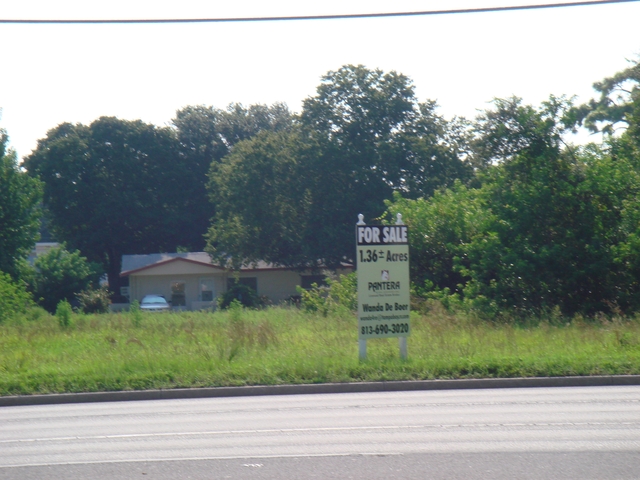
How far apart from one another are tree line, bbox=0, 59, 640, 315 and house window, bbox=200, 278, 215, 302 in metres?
3.43

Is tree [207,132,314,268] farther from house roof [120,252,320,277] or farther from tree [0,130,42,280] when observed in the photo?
tree [0,130,42,280]

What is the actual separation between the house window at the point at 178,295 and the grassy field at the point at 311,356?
111 feet

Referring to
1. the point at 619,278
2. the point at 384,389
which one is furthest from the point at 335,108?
the point at 384,389

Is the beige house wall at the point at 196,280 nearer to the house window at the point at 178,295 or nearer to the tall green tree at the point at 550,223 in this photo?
the house window at the point at 178,295

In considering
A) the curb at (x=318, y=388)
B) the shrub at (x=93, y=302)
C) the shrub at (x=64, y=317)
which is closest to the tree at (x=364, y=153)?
the shrub at (x=93, y=302)

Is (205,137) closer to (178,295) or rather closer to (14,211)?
(178,295)

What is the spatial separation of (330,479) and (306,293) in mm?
25194

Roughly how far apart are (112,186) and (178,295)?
14.8 meters

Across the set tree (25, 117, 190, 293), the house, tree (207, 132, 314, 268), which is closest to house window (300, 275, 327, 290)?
the house

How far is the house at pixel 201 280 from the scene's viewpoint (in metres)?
54.6

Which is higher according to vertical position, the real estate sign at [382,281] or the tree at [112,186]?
the tree at [112,186]

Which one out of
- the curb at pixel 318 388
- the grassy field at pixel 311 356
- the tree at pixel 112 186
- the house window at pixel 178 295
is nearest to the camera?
the curb at pixel 318 388

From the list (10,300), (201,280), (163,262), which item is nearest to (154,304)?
(163,262)

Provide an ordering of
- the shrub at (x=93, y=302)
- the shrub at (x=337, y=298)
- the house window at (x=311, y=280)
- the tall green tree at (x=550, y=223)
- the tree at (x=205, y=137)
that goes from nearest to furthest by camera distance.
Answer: the tall green tree at (x=550, y=223) < the shrub at (x=337, y=298) < the shrub at (x=93, y=302) < the house window at (x=311, y=280) < the tree at (x=205, y=137)
